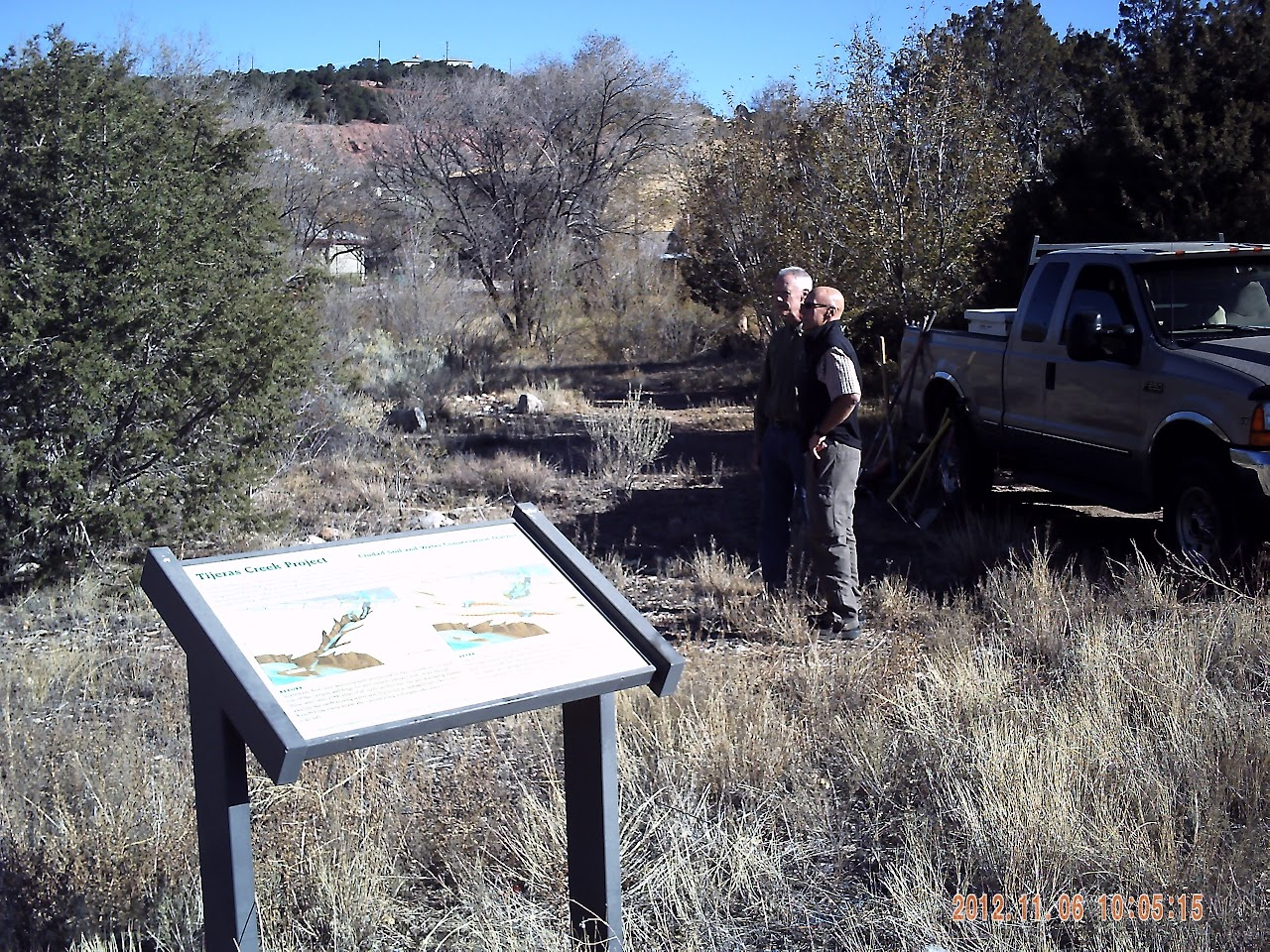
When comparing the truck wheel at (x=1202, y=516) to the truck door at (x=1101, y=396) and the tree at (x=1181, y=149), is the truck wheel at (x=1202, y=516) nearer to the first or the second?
the truck door at (x=1101, y=396)

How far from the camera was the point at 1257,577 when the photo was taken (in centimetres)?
635

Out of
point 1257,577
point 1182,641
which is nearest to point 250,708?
point 1182,641

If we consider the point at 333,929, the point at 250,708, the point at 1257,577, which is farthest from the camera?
the point at 1257,577

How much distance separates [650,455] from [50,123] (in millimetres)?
5825

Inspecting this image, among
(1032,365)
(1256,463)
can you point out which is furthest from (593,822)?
(1032,365)

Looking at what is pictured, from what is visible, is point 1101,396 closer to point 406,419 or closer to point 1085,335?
point 1085,335

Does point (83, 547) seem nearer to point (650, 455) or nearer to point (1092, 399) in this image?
point (650, 455)

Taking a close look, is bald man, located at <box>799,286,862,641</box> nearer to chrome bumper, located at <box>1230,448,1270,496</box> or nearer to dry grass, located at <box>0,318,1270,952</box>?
dry grass, located at <box>0,318,1270,952</box>

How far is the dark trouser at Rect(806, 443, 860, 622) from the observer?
6324mm

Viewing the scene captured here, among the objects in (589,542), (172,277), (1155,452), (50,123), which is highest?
(50,123)

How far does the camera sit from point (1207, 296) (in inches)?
299

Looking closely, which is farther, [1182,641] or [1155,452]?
[1155,452]

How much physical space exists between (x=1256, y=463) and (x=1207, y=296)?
1.58m

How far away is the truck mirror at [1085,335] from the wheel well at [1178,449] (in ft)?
2.38
